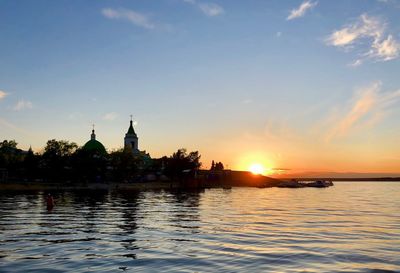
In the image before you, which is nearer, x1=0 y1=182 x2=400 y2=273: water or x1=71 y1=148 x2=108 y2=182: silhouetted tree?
x1=0 y1=182 x2=400 y2=273: water

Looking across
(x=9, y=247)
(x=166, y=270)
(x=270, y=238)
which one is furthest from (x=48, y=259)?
(x=270, y=238)

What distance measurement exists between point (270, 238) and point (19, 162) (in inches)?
5787

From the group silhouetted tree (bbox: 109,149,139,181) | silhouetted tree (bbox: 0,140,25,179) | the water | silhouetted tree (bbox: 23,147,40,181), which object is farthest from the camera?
silhouetted tree (bbox: 109,149,139,181)

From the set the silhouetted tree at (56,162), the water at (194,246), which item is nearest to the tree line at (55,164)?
the silhouetted tree at (56,162)

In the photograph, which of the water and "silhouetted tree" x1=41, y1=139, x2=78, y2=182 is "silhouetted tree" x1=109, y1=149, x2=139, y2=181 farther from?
the water

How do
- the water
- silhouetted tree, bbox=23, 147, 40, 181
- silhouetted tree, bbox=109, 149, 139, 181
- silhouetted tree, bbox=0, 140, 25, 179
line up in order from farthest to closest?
silhouetted tree, bbox=109, 149, 139, 181, silhouetted tree, bbox=23, 147, 40, 181, silhouetted tree, bbox=0, 140, 25, 179, the water

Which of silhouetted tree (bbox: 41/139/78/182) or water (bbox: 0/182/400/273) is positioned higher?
silhouetted tree (bbox: 41/139/78/182)

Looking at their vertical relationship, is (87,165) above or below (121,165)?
below

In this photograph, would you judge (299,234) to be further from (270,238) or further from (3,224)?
(3,224)

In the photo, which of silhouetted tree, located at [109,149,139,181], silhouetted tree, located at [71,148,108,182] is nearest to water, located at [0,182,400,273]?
silhouetted tree, located at [71,148,108,182]

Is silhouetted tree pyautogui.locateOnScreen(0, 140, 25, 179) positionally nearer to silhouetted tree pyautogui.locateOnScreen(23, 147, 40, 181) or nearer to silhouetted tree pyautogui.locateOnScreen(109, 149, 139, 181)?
silhouetted tree pyautogui.locateOnScreen(23, 147, 40, 181)

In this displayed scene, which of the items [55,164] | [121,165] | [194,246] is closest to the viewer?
[194,246]

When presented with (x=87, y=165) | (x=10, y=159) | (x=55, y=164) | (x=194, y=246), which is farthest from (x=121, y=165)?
(x=194, y=246)

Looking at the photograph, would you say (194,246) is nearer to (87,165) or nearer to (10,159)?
(87,165)
